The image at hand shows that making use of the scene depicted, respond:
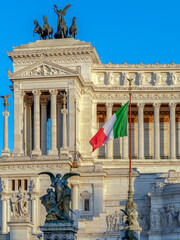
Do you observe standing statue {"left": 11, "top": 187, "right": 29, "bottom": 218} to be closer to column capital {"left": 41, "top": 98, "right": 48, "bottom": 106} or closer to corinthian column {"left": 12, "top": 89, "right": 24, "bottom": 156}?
corinthian column {"left": 12, "top": 89, "right": 24, "bottom": 156}

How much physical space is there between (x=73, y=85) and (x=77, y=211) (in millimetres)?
18166

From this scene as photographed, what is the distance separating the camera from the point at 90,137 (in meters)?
108

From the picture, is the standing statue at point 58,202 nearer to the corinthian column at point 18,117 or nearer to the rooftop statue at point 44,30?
the corinthian column at point 18,117

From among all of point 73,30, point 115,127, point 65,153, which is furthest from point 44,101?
point 115,127

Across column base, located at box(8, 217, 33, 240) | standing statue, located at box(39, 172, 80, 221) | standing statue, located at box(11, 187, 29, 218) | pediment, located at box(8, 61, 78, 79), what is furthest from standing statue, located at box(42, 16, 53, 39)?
standing statue, located at box(39, 172, 80, 221)

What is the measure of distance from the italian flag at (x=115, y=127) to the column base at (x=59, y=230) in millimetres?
30815

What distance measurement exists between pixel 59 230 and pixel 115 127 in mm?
32624

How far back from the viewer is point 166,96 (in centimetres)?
11231

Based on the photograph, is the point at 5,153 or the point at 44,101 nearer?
the point at 5,153

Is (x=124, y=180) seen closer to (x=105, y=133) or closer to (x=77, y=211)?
(x=77, y=211)

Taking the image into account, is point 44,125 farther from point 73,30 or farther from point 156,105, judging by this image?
point 156,105

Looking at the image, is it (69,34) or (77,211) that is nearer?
(77,211)

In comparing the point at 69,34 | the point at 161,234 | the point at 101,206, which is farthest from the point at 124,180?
the point at 69,34

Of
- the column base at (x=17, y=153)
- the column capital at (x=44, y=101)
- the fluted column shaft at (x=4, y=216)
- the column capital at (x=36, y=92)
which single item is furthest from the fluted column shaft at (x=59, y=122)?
the fluted column shaft at (x=4, y=216)
